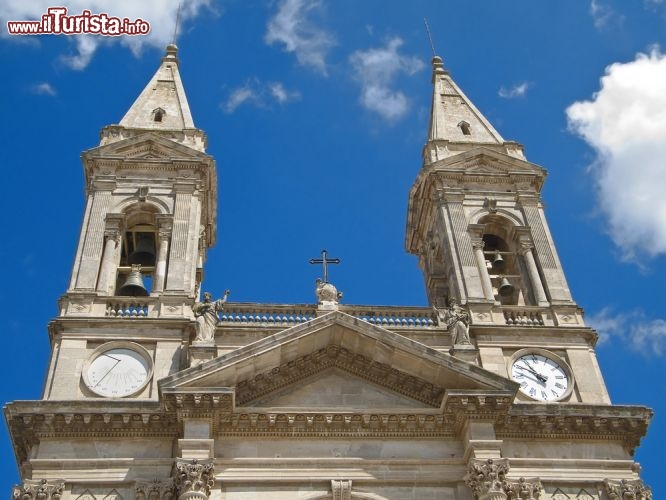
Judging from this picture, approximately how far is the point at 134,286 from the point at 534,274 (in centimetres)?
1099

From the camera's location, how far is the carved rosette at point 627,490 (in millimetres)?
20031

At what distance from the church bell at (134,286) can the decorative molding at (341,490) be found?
26.3 ft

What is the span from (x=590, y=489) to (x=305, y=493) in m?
6.24

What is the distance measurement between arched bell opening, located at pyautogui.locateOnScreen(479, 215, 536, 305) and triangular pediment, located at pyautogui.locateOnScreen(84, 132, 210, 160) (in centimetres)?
887

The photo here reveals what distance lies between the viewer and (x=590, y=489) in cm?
2034

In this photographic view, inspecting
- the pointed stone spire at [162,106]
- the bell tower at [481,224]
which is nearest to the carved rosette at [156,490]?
the bell tower at [481,224]

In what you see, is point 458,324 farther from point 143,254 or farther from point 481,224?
point 143,254

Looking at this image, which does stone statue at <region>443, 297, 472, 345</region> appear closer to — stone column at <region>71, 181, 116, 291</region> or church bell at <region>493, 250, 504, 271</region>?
church bell at <region>493, 250, 504, 271</region>

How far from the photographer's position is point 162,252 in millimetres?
25453

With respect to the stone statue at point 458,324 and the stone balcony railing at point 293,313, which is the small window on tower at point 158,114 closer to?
the stone balcony railing at point 293,313

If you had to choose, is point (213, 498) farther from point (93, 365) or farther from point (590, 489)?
point (590, 489)

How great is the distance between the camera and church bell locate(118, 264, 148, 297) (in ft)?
80.8

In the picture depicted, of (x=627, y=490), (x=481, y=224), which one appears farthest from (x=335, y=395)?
(x=481, y=224)

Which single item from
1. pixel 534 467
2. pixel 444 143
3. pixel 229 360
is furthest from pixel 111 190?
pixel 534 467
